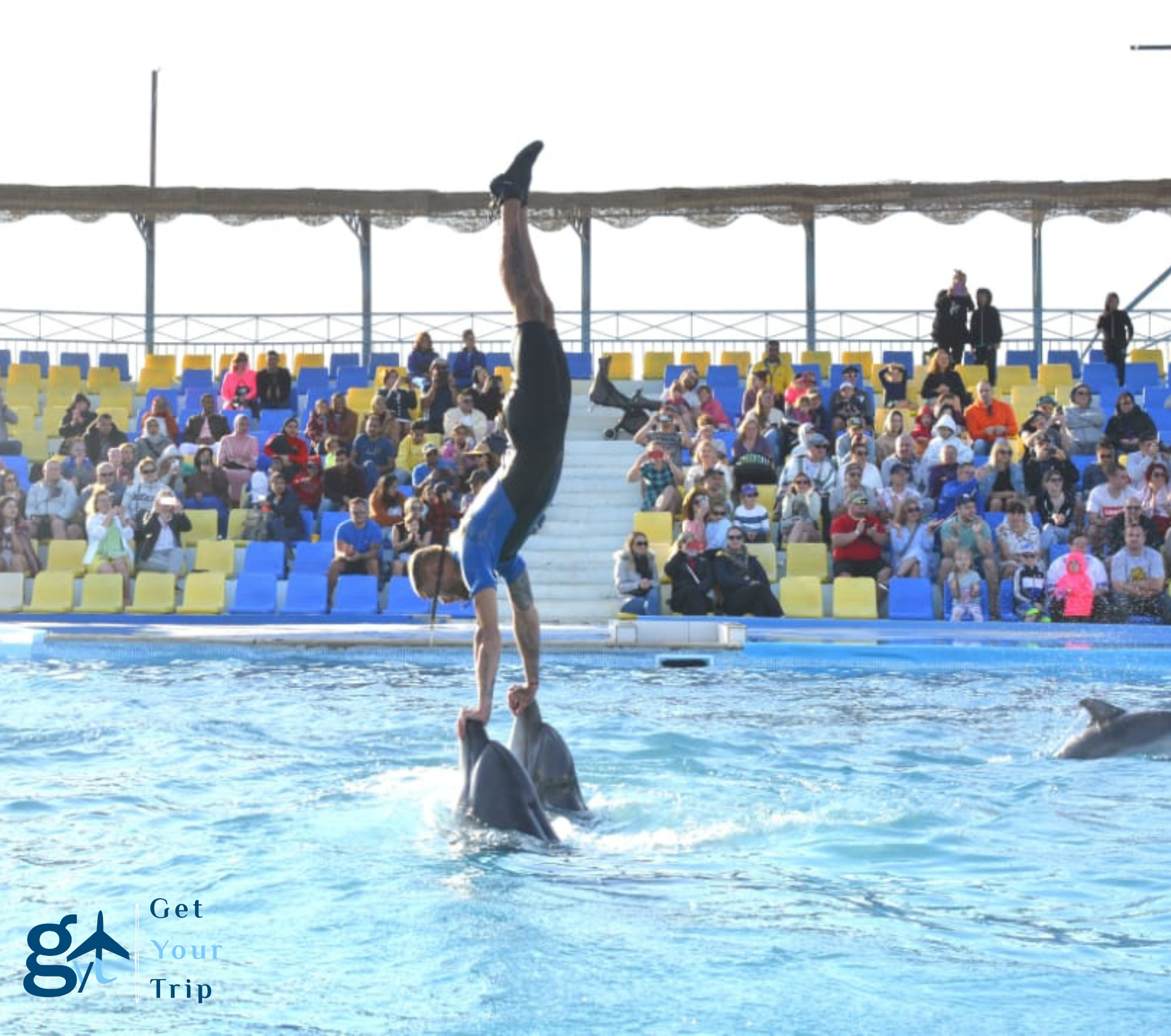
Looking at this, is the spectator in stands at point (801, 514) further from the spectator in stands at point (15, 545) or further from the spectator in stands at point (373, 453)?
the spectator in stands at point (15, 545)

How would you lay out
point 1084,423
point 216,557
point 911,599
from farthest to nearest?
point 1084,423 < point 216,557 < point 911,599

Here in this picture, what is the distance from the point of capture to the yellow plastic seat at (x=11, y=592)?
16.6 metres

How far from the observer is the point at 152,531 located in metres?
17.2

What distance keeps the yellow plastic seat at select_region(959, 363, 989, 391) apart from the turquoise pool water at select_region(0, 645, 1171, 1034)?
987 cm

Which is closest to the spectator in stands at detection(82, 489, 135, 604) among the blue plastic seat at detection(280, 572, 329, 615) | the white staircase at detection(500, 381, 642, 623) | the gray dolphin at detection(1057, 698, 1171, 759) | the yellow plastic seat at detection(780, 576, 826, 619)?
the blue plastic seat at detection(280, 572, 329, 615)

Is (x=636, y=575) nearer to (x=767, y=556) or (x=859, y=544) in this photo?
(x=767, y=556)

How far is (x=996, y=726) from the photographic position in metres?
11.0

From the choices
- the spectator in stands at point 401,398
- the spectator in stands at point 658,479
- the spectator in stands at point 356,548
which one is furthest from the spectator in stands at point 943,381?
the spectator in stands at point 356,548

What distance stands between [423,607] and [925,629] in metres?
Answer: 4.55

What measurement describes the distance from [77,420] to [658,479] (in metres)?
6.78

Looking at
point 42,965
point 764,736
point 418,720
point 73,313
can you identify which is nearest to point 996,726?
point 764,736

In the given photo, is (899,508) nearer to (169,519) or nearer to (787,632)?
(787,632)

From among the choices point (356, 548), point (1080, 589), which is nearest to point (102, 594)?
point (356, 548)

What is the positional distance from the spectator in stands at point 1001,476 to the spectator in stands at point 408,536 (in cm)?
539
